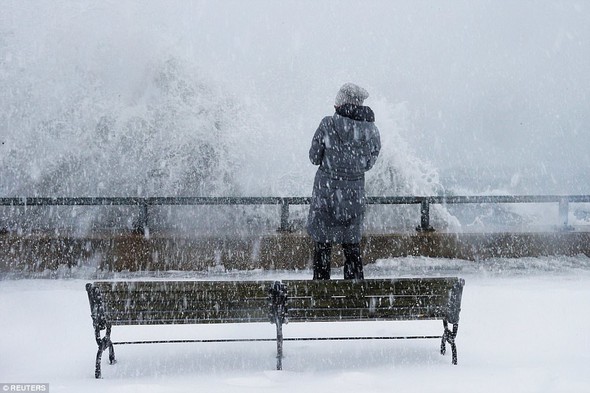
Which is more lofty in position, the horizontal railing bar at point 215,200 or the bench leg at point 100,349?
the horizontal railing bar at point 215,200

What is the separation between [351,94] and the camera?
5.33m

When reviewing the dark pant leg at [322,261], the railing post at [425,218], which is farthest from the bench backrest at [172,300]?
the railing post at [425,218]

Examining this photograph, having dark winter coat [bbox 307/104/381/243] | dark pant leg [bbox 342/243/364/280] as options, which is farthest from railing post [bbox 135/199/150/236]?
dark pant leg [bbox 342/243/364/280]

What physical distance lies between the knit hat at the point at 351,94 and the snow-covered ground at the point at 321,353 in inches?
81.6

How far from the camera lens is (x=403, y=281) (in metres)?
4.62

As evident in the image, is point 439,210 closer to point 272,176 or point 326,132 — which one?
point 272,176

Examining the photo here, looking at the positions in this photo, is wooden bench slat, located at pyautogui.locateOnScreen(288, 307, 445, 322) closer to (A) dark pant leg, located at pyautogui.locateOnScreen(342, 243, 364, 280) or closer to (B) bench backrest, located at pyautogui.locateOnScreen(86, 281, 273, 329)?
(B) bench backrest, located at pyautogui.locateOnScreen(86, 281, 273, 329)

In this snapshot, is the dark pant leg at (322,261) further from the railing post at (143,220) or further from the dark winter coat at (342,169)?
the railing post at (143,220)

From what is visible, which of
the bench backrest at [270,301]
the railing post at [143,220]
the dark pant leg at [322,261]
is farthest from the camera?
the railing post at [143,220]

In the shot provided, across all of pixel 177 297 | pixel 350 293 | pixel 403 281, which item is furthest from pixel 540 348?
pixel 177 297

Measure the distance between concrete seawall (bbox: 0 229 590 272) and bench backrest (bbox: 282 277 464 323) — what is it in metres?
3.48

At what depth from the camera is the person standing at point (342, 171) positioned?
5391mm

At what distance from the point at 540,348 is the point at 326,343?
177 cm

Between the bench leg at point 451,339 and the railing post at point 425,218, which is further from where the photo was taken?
the railing post at point 425,218
